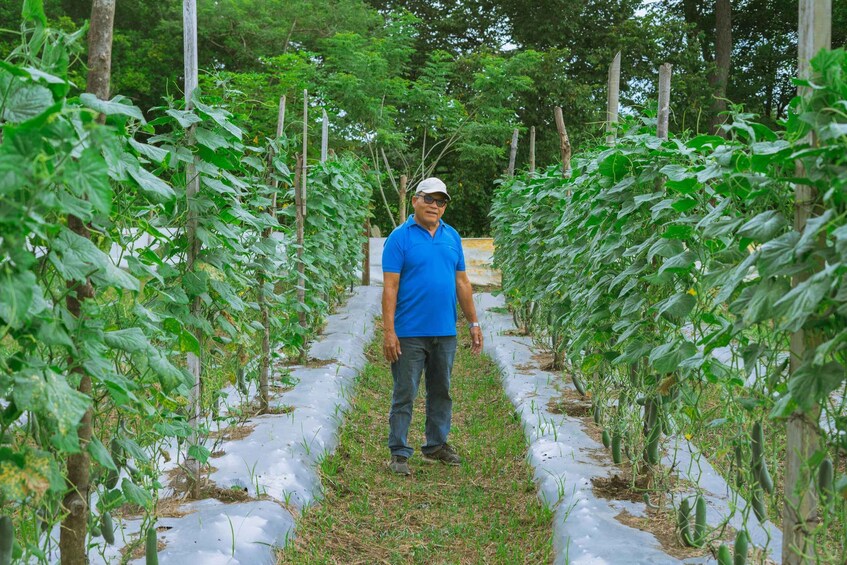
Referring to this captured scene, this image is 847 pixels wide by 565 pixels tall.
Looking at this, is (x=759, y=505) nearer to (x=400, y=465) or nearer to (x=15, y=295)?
(x=15, y=295)

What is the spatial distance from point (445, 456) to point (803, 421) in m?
2.98

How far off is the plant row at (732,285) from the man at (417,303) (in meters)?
0.71

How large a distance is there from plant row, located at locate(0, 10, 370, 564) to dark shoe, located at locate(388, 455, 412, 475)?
3.43 ft

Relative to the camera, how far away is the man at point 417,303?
4527 mm

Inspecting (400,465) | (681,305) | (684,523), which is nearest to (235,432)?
(400,465)

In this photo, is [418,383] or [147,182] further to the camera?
[418,383]

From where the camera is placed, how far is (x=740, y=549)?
2545mm

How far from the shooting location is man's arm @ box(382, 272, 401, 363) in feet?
14.6

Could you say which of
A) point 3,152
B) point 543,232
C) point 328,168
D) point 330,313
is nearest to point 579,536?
point 3,152

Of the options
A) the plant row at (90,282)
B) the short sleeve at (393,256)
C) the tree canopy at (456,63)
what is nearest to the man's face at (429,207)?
the short sleeve at (393,256)

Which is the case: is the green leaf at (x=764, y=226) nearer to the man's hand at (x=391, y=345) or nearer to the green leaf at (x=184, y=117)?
the green leaf at (x=184, y=117)

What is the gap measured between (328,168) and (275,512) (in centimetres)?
437

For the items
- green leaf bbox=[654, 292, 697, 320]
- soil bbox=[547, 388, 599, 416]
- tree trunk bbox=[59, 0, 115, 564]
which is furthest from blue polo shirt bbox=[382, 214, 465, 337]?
tree trunk bbox=[59, 0, 115, 564]

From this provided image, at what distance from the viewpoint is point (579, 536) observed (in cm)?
326
